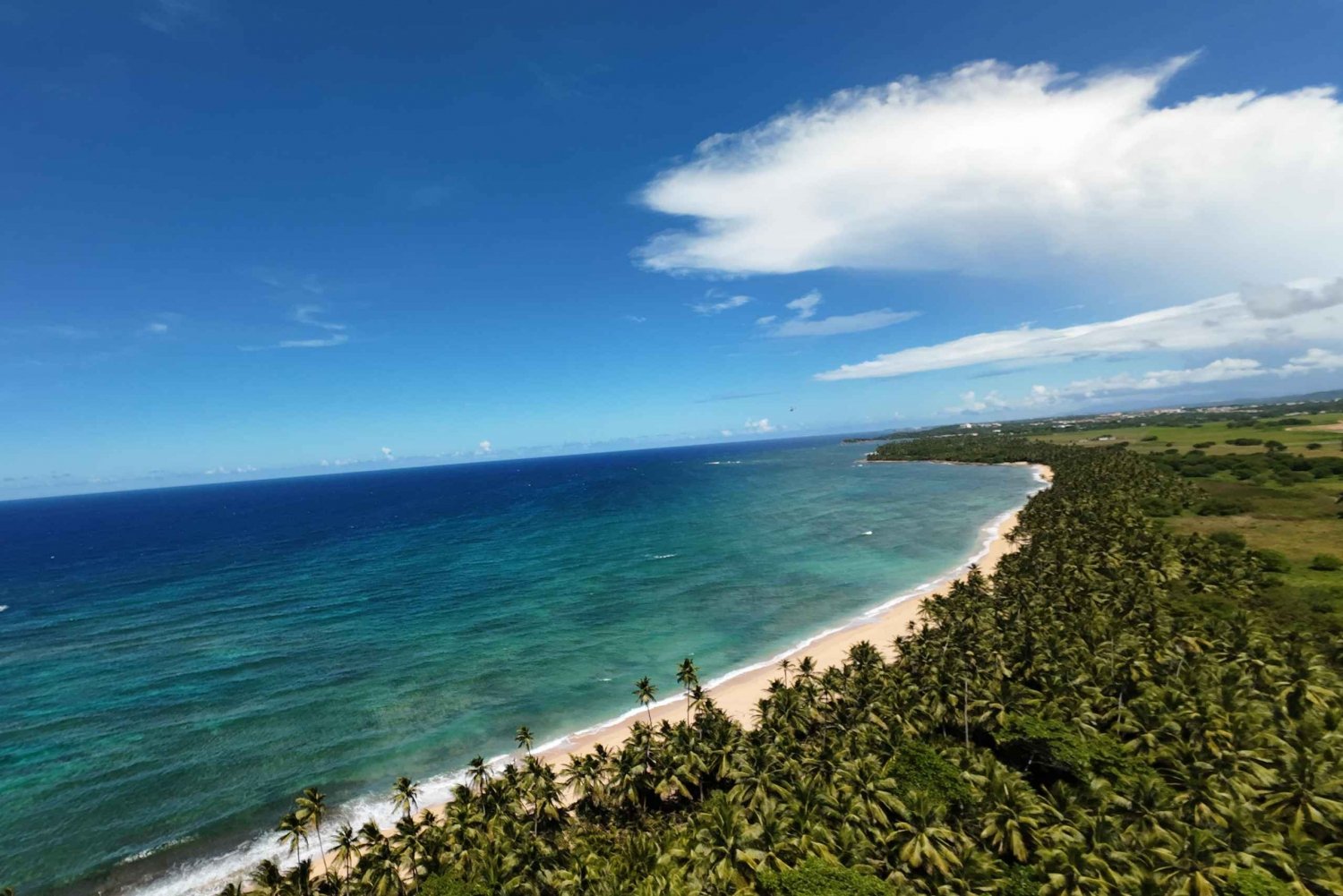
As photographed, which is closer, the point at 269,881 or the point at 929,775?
the point at 269,881

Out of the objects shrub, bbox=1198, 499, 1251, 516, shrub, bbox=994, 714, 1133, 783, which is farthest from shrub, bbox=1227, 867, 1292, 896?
shrub, bbox=1198, 499, 1251, 516

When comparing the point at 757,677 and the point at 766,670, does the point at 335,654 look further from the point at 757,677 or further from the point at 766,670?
the point at 766,670

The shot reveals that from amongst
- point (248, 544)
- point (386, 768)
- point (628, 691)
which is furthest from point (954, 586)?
point (248, 544)

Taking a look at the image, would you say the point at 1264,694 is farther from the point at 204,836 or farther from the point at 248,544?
the point at 248,544

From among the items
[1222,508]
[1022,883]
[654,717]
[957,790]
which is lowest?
[654,717]

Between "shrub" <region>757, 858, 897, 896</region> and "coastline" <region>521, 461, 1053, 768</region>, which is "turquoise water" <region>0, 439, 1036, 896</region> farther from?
"shrub" <region>757, 858, 897, 896</region>

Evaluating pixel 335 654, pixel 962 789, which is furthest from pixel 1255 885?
pixel 335 654

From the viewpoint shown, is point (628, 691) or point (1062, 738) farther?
point (628, 691)
